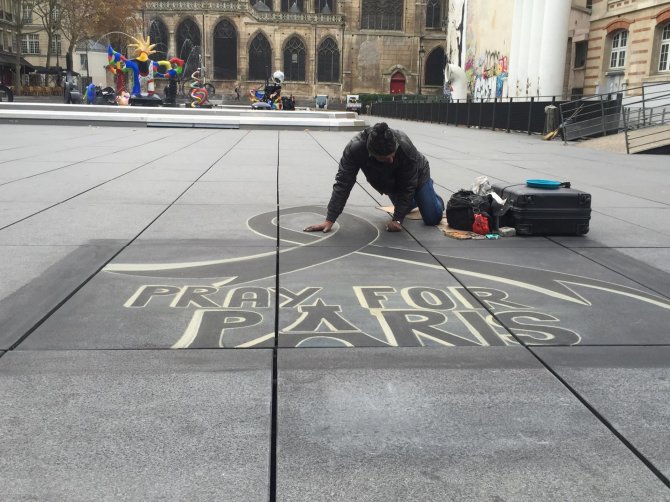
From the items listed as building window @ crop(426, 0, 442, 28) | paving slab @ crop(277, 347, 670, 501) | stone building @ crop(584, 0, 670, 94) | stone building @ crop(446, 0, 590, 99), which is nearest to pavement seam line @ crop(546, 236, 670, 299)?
paving slab @ crop(277, 347, 670, 501)

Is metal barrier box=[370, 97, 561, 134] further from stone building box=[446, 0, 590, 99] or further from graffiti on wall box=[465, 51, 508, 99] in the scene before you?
graffiti on wall box=[465, 51, 508, 99]

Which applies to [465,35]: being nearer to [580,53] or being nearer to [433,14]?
[580,53]

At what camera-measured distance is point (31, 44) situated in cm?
7788

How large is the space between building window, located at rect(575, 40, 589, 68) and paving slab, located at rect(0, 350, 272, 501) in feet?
115

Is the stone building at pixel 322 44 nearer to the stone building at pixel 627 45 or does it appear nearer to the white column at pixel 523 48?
the white column at pixel 523 48

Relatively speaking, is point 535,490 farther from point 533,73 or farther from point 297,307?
point 533,73

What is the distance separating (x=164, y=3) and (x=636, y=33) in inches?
2150

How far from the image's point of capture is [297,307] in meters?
4.25

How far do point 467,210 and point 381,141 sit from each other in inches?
59.4

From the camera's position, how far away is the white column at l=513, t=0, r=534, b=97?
1318 inches

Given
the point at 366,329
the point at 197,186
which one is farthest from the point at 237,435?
the point at 197,186

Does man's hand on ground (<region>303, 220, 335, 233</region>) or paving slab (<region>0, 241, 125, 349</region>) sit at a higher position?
man's hand on ground (<region>303, 220, 335, 233</region>)

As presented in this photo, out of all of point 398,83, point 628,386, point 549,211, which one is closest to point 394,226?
point 549,211

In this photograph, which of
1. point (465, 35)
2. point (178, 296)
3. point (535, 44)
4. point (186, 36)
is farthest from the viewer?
point (186, 36)
